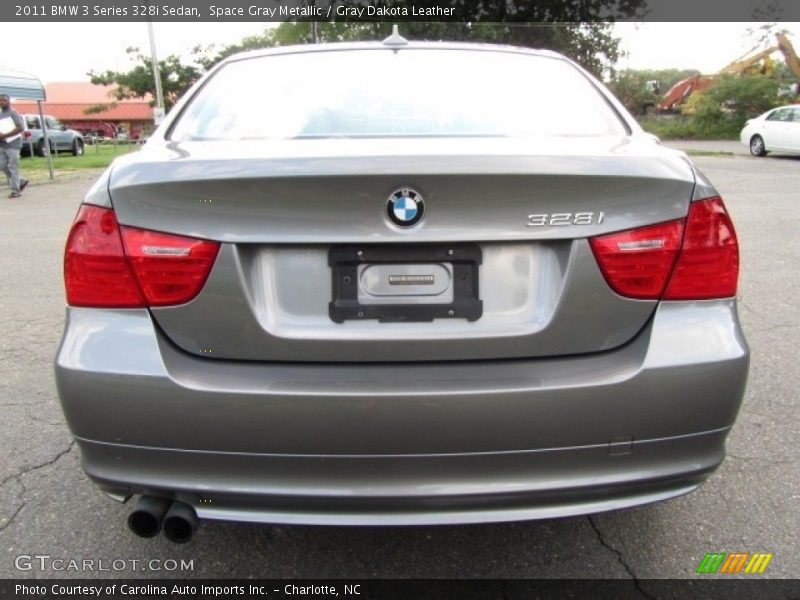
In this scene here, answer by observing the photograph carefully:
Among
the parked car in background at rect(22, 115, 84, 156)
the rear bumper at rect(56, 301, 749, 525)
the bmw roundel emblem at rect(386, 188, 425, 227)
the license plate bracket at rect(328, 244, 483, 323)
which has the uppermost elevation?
the bmw roundel emblem at rect(386, 188, 425, 227)

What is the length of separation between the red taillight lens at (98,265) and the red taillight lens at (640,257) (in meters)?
1.19

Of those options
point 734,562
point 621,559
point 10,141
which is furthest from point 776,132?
point 621,559

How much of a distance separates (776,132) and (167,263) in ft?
70.1

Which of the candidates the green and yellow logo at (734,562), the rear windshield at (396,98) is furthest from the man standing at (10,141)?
the green and yellow logo at (734,562)

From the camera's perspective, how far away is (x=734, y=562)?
211 centimetres

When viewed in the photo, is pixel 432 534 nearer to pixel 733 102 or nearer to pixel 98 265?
pixel 98 265

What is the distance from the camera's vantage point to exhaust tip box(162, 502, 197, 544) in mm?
1662

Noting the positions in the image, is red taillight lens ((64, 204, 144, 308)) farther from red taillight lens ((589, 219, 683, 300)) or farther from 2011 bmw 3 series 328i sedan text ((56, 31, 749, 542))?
red taillight lens ((589, 219, 683, 300))

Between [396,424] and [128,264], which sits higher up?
[128,264]

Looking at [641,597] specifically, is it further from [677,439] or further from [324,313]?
[324,313]

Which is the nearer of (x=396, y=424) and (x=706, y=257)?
(x=396, y=424)

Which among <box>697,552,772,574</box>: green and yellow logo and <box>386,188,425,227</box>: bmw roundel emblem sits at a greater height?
<box>386,188,425,227</box>: bmw roundel emblem

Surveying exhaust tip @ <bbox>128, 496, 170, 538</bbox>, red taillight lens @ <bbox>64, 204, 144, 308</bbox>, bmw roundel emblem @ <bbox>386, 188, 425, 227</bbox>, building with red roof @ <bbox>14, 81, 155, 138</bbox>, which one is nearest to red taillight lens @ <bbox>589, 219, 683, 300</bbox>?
bmw roundel emblem @ <bbox>386, 188, 425, 227</bbox>

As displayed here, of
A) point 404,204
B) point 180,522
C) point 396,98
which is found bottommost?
point 180,522
